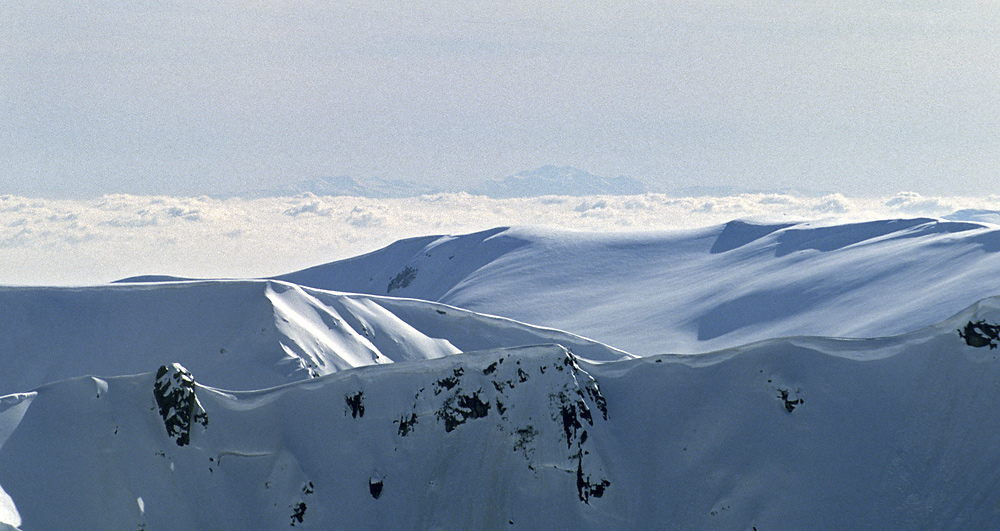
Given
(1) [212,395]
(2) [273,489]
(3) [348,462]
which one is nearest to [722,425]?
(3) [348,462]

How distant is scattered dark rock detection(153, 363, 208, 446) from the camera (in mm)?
49125

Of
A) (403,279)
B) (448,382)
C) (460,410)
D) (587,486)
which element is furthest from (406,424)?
(403,279)

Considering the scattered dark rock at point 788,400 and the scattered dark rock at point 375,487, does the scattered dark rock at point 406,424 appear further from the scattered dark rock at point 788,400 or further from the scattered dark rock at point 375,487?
the scattered dark rock at point 788,400

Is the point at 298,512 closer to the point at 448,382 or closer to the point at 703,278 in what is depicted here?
the point at 448,382

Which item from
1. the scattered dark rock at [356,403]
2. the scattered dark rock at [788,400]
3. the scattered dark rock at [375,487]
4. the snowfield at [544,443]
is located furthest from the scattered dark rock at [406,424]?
the scattered dark rock at [788,400]

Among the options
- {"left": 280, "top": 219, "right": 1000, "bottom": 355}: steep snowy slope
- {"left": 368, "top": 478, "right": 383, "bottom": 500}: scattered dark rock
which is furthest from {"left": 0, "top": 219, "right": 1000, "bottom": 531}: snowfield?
{"left": 280, "top": 219, "right": 1000, "bottom": 355}: steep snowy slope

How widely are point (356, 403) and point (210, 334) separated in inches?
998

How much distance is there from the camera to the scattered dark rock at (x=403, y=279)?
534ft

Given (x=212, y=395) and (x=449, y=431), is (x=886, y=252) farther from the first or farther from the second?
(x=212, y=395)

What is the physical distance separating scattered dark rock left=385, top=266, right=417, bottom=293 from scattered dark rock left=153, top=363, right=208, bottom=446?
112 metres

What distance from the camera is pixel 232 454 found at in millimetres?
49406

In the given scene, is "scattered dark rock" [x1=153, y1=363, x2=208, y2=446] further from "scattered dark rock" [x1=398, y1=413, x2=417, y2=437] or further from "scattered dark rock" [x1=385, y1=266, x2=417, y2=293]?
"scattered dark rock" [x1=385, y1=266, x2=417, y2=293]

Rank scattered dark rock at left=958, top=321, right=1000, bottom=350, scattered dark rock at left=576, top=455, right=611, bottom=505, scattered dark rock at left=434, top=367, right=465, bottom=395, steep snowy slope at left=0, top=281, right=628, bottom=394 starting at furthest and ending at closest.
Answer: steep snowy slope at left=0, top=281, right=628, bottom=394
scattered dark rock at left=434, top=367, right=465, bottom=395
scattered dark rock at left=576, top=455, right=611, bottom=505
scattered dark rock at left=958, top=321, right=1000, bottom=350

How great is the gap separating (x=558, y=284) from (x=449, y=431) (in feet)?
303
